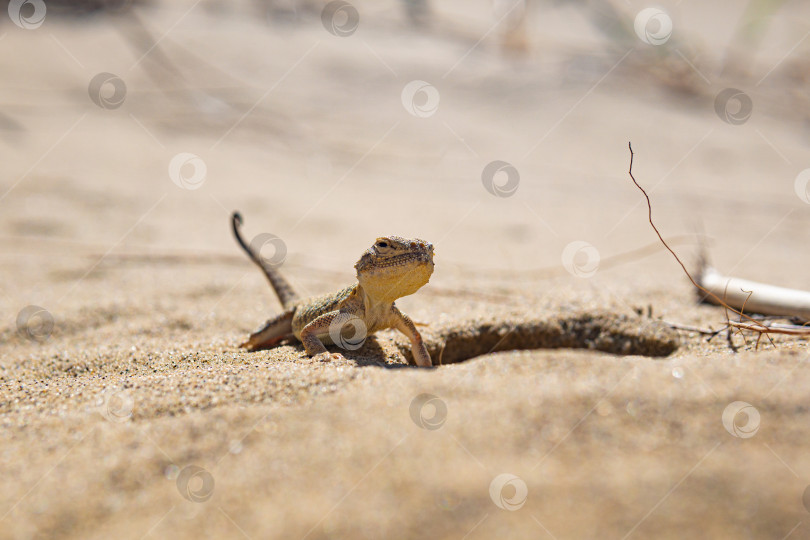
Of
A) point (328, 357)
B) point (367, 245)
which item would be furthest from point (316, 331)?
point (367, 245)

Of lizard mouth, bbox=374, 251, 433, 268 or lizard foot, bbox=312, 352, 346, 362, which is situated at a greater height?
lizard mouth, bbox=374, 251, 433, 268

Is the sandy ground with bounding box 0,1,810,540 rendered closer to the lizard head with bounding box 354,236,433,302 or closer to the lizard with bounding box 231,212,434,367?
the lizard with bounding box 231,212,434,367

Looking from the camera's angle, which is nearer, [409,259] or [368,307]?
[409,259]

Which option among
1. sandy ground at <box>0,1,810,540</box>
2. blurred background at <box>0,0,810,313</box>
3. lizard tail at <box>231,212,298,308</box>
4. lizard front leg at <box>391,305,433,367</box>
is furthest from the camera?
blurred background at <box>0,0,810,313</box>

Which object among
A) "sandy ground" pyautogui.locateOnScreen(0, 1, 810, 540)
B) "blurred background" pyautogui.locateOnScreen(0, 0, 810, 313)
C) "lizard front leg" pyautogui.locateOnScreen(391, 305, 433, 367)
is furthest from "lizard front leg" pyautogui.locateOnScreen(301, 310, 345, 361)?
"blurred background" pyautogui.locateOnScreen(0, 0, 810, 313)

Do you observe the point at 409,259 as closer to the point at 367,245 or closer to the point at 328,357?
the point at 328,357

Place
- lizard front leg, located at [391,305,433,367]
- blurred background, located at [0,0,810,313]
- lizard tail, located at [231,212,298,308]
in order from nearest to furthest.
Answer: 1. lizard front leg, located at [391,305,433,367]
2. lizard tail, located at [231,212,298,308]
3. blurred background, located at [0,0,810,313]

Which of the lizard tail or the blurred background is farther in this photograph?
the blurred background

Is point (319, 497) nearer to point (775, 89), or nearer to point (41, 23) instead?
point (775, 89)
